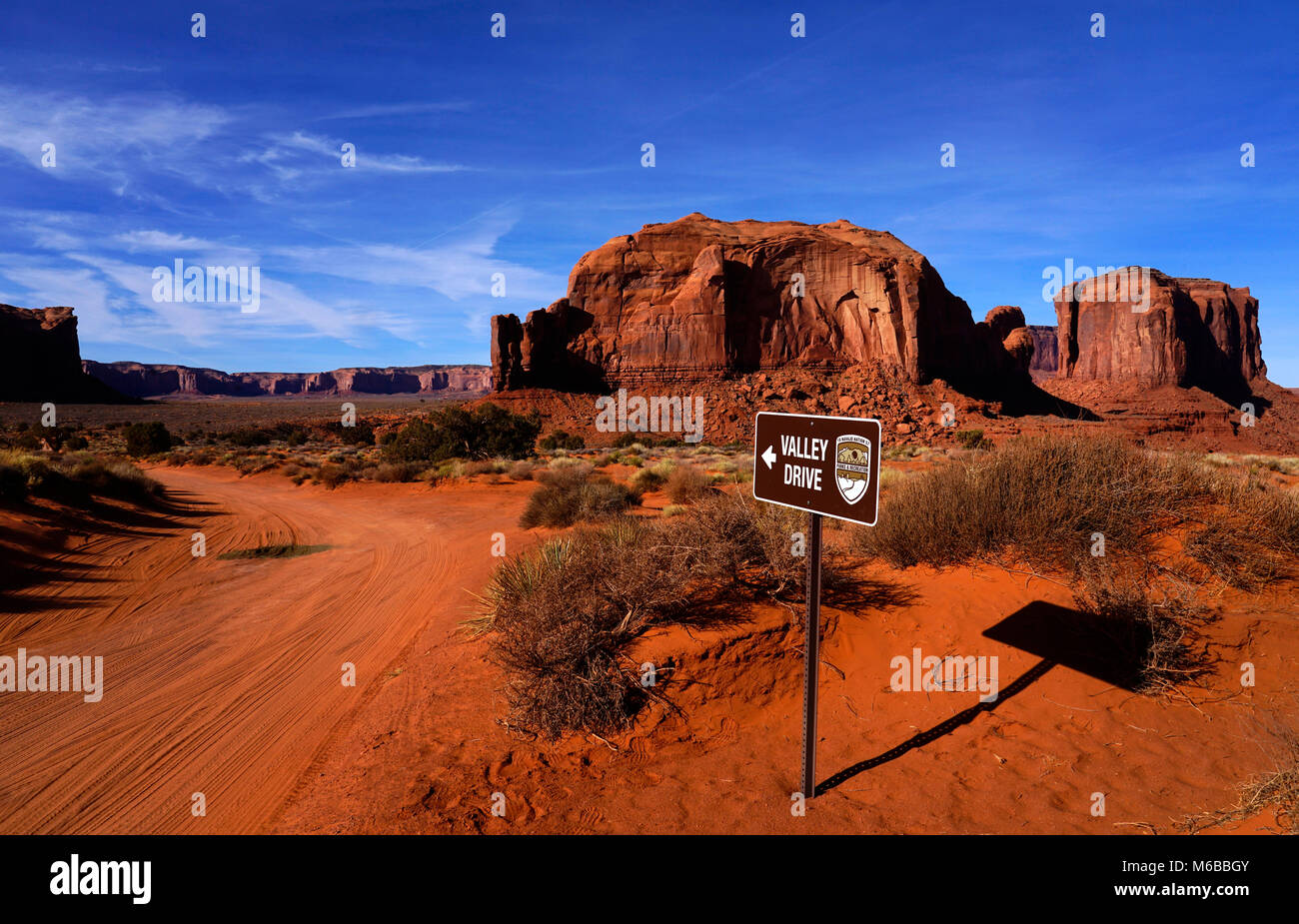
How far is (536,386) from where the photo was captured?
70312 mm

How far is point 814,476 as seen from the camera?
12.3 ft

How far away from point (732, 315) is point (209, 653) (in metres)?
67.5

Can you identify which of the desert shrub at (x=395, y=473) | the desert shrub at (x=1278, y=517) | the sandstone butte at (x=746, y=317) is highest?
the sandstone butte at (x=746, y=317)

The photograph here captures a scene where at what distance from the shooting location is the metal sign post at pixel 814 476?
3426 millimetres

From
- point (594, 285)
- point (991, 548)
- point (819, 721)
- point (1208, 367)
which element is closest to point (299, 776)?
point (819, 721)

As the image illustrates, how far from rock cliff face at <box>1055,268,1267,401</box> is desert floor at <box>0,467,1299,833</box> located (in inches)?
4074

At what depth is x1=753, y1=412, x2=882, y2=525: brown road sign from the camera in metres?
3.41

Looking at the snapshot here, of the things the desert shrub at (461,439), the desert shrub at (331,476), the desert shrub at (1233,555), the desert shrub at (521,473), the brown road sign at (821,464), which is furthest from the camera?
the desert shrub at (461,439)

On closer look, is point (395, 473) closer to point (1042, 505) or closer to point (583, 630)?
point (583, 630)

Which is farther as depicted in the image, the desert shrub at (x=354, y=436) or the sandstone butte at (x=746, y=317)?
the sandstone butte at (x=746, y=317)

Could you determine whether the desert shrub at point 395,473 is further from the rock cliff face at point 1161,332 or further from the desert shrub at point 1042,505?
the rock cliff face at point 1161,332

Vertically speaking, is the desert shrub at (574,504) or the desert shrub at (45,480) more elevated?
the desert shrub at (45,480)

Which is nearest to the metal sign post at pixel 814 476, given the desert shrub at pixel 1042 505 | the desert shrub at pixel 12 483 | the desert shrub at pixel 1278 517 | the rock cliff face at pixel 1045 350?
the desert shrub at pixel 1042 505

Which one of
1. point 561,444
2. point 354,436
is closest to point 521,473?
point 561,444
